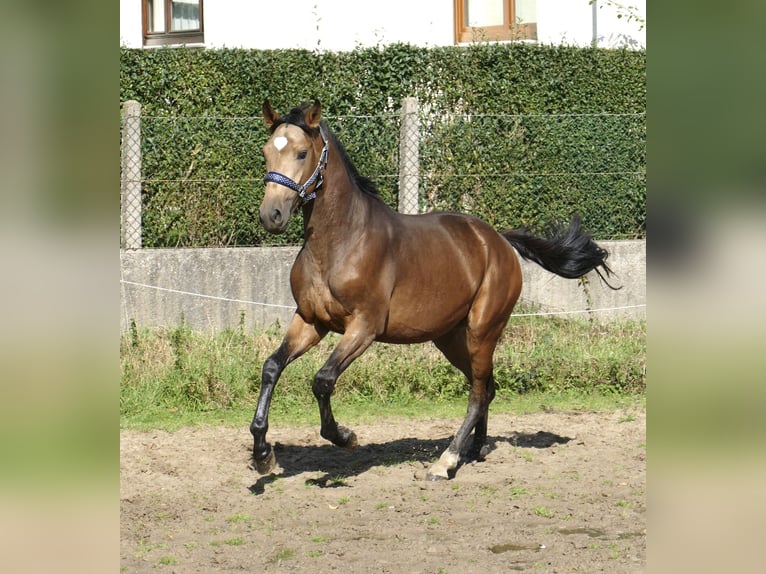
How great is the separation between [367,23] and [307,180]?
29.6ft

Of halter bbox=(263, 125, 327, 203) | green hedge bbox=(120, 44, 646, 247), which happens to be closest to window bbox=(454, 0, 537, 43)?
green hedge bbox=(120, 44, 646, 247)

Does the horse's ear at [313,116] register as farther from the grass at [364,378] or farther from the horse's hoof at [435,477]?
the grass at [364,378]

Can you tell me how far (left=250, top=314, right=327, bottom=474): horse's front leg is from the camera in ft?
20.1

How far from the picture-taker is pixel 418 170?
35.6 feet

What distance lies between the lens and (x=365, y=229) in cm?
647

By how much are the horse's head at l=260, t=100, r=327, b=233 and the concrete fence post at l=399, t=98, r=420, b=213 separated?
452cm

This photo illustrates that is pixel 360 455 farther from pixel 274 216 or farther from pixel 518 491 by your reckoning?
pixel 274 216

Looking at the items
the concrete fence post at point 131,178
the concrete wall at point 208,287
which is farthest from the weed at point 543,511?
the concrete fence post at point 131,178

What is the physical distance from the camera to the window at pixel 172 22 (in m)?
15.3

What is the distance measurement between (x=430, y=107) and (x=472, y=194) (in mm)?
1450

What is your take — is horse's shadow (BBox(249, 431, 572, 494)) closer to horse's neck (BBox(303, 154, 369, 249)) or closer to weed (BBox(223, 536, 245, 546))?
weed (BBox(223, 536, 245, 546))

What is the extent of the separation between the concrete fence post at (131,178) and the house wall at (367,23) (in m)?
4.47
